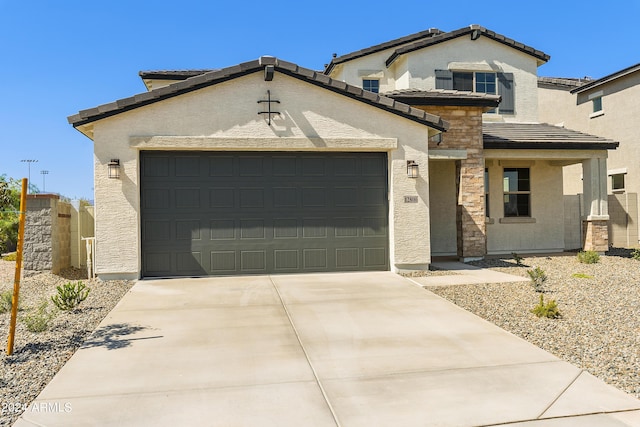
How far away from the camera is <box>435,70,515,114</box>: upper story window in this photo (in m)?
17.0

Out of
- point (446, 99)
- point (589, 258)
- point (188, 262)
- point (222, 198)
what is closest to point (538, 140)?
point (446, 99)

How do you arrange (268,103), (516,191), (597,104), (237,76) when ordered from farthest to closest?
(597,104) → (516,191) → (268,103) → (237,76)

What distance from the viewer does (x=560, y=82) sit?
2378cm

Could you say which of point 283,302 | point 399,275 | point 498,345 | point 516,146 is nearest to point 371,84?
point 516,146

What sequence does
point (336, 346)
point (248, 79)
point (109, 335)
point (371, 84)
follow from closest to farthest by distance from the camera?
point (336, 346), point (109, 335), point (248, 79), point (371, 84)

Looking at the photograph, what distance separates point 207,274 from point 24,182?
5703mm

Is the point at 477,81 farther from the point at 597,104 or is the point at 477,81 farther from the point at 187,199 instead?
the point at 187,199

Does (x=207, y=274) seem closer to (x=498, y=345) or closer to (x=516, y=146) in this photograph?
(x=498, y=345)

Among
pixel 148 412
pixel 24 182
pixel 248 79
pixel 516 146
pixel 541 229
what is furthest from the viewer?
pixel 541 229

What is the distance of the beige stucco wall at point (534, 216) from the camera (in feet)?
51.0

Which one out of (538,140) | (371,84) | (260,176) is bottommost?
(260,176)

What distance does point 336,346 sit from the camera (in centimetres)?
578

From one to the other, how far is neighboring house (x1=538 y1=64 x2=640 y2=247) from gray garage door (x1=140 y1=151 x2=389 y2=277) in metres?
12.5

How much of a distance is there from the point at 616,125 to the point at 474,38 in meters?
8.75
